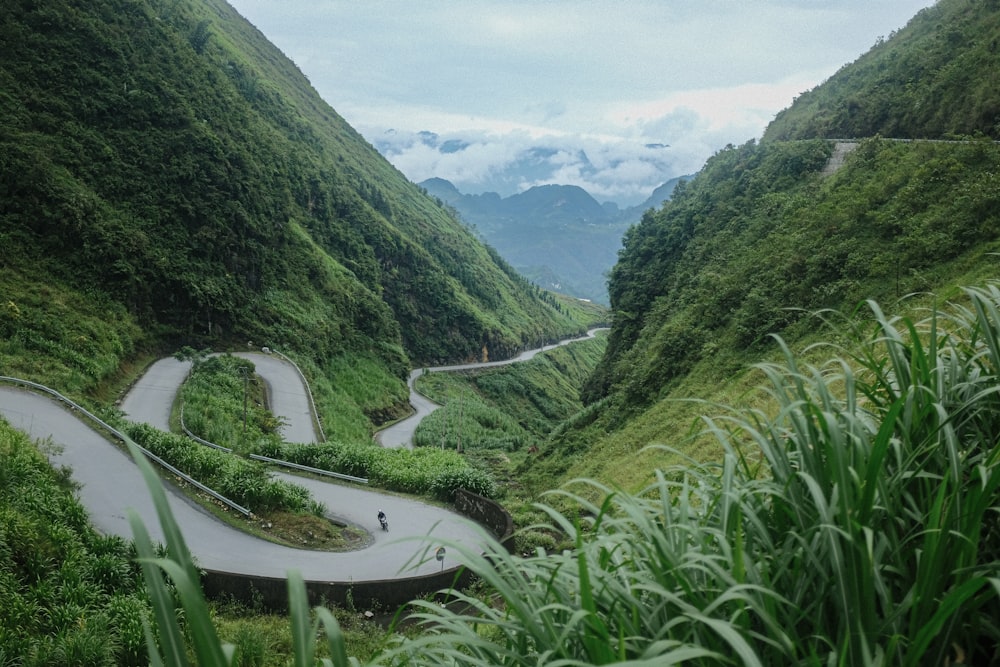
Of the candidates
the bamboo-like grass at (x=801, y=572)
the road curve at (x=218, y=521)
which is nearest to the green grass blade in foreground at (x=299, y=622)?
the bamboo-like grass at (x=801, y=572)

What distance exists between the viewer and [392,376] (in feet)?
169

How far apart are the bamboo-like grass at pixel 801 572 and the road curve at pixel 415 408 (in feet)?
96.9

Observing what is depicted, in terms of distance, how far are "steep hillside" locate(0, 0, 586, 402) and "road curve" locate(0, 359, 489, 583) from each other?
8455 mm

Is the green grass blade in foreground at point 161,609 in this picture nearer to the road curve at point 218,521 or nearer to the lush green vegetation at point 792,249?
the road curve at point 218,521

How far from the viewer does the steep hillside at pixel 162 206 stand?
2980 cm

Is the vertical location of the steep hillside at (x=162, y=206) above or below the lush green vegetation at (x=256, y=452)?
above

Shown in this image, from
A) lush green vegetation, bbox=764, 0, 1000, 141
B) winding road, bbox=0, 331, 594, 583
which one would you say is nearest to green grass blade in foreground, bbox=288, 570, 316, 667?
winding road, bbox=0, 331, 594, 583

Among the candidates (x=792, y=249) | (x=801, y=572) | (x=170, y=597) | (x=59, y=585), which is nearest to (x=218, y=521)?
(x=59, y=585)

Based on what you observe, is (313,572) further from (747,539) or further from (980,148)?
(980,148)

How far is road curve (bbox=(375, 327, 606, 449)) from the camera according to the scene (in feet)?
131

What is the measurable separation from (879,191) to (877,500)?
24.9 m

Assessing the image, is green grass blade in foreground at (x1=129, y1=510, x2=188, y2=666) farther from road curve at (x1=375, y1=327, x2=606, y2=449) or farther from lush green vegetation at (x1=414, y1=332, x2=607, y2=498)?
road curve at (x1=375, y1=327, x2=606, y2=449)

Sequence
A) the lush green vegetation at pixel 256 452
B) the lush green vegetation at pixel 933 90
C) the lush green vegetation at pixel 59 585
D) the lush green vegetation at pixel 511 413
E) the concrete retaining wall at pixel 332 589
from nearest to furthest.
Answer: the lush green vegetation at pixel 59 585 < the concrete retaining wall at pixel 332 589 < the lush green vegetation at pixel 256 452 < the lush green vegetation at pixel 933 90 < the lush green vegetation at pixel 511 413

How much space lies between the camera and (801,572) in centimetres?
171
